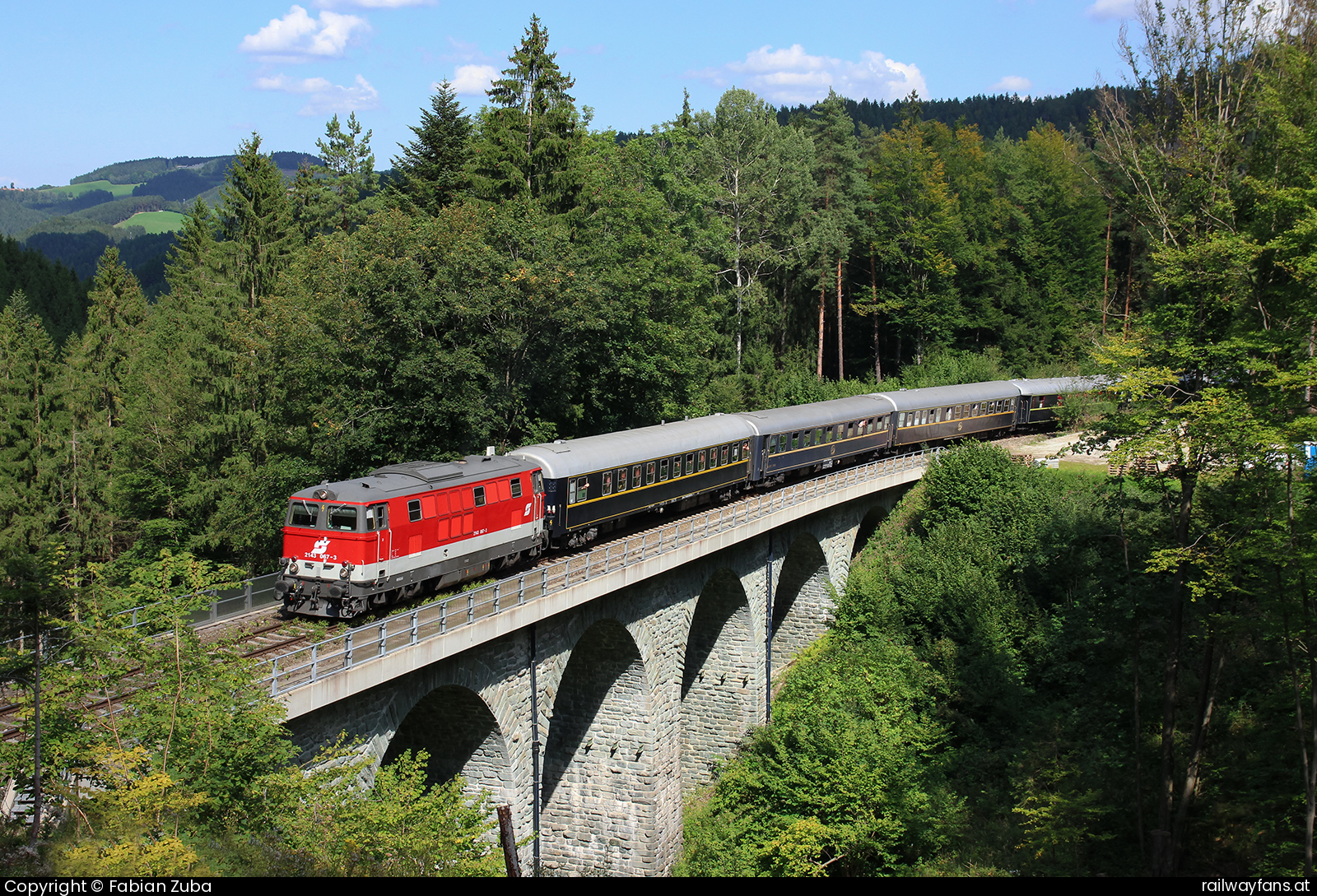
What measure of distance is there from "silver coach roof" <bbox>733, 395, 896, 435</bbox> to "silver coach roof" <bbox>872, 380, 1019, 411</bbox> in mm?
1109

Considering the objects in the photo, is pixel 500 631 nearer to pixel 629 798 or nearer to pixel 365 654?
pixel 365 654

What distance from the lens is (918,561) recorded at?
36.0 meters

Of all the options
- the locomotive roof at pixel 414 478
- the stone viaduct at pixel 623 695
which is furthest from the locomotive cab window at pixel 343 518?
the stone viaduct at pixel 623 695

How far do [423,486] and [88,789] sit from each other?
9097 millimetres

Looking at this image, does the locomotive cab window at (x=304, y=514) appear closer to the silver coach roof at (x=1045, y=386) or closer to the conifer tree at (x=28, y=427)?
the conifer tree at (x=28, y=427)

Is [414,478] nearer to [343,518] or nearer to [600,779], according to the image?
[343,518]

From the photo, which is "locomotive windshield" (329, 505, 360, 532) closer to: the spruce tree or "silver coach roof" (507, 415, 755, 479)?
"silver coach roof" (507, 415, 755, 479)

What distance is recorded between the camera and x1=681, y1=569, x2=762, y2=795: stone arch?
107 feet

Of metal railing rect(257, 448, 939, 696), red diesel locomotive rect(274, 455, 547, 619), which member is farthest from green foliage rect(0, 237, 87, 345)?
red diesel locomotive rect(274, 455, 547, 619)

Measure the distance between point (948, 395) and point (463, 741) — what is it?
34.8 metres

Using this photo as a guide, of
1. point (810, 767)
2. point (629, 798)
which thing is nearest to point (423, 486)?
point (629, 798)

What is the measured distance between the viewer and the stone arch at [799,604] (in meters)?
37.6

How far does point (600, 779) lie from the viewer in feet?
84.2

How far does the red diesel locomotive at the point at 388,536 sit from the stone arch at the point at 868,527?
2569cm
